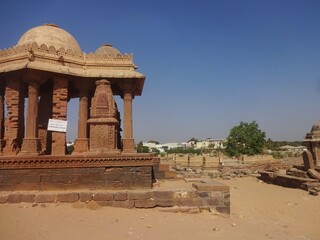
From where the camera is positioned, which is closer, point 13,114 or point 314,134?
point 13,114

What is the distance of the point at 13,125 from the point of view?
795 centimetres

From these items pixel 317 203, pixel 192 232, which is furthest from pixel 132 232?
pixel 317 203

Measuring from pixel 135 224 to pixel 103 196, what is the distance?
4.50 feet

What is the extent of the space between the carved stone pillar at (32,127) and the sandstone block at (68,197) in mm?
1592

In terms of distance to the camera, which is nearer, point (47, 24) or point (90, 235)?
point (90, 235)

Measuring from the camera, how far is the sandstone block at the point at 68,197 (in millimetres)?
6514

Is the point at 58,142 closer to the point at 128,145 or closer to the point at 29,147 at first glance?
the point at 29,147

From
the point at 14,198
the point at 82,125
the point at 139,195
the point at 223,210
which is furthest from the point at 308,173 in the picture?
the point at 14,198

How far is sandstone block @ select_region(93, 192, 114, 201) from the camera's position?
6.63 meters

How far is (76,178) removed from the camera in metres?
7.05

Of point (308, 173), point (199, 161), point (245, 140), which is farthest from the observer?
point (245, 140)

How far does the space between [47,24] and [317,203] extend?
1125 cm

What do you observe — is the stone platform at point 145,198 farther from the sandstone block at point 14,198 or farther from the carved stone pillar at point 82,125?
the carved stone pillar at point 82,125

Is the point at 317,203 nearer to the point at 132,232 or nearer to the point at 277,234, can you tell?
the point at 277,234
